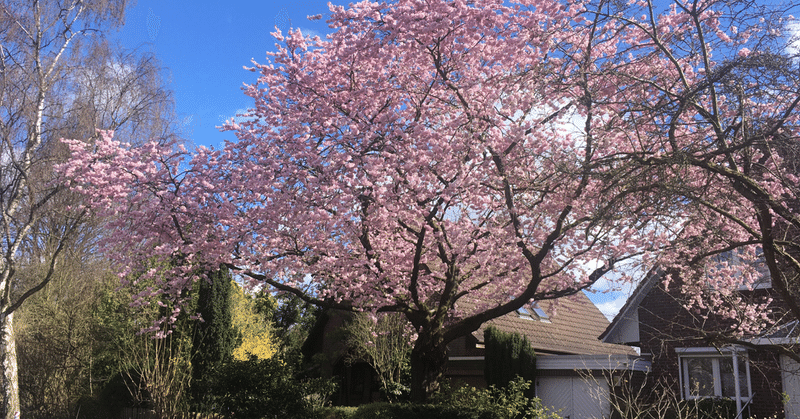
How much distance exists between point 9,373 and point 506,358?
37.4ft

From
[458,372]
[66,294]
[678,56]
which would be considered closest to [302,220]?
[678,56]

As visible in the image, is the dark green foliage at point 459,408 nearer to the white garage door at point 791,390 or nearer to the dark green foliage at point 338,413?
the dark green foliage at point 338,413

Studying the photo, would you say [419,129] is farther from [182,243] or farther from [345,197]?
[182,243]

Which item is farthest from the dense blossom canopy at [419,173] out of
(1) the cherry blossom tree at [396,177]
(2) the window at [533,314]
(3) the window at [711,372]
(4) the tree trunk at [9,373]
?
(2) the window at [533,314]

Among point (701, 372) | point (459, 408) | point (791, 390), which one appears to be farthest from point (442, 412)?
point (791, 390)

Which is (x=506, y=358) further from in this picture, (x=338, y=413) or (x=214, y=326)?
(x=214, y=326)

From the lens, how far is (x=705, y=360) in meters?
14.6

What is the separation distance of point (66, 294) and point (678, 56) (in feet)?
59.8

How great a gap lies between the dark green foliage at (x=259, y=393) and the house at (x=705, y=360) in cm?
664

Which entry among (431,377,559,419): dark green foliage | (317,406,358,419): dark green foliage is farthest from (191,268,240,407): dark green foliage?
(431,377,559,419): dark green foliage

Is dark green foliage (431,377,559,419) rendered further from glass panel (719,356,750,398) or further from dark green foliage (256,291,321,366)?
dark green foliage (256,291,321,366)

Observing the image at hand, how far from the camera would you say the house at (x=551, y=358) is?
596 inches

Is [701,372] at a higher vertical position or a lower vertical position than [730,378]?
higher

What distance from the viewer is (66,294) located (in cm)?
1867
